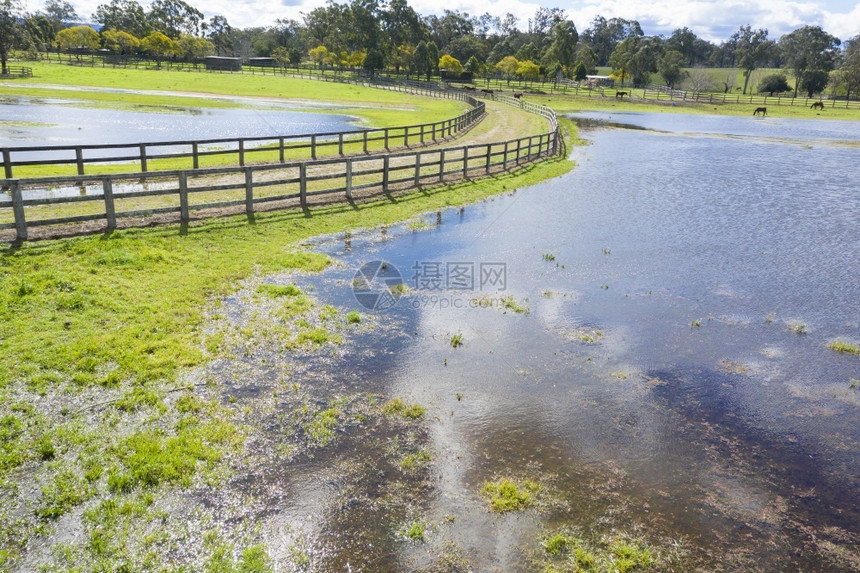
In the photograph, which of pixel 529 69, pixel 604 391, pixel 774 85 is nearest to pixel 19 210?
pixel 604 391

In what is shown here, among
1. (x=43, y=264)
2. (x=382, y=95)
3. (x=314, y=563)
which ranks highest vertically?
(x=382, y=95)

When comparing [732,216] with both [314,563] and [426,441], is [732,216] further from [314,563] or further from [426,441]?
[314,563]

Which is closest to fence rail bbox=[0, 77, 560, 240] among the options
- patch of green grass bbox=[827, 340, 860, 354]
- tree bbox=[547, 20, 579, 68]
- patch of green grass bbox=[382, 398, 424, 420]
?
patch of green grass bbox=[382, 398, 424, 420]

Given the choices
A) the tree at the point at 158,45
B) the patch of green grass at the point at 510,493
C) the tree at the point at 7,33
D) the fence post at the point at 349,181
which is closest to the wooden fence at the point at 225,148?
the fence post at the point at 349,181

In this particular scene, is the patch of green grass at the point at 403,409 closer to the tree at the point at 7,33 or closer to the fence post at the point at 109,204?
the fence post at the point at 109,204

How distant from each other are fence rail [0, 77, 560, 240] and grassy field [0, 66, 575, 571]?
84 cm

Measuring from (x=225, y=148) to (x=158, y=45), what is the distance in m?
124

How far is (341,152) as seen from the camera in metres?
25.4

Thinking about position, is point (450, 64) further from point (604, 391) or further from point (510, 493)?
point (510, 493)

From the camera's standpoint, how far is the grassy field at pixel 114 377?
5250 mm

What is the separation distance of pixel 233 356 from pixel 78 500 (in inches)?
123

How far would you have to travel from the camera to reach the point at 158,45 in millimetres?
130000

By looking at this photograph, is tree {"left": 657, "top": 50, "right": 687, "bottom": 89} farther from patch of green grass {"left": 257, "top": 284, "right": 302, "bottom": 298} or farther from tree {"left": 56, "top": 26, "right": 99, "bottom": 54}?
tree {"left": 56, "top": 26, "right": 99, "bottom": 54}

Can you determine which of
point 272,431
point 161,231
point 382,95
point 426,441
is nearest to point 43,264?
point 161,231
